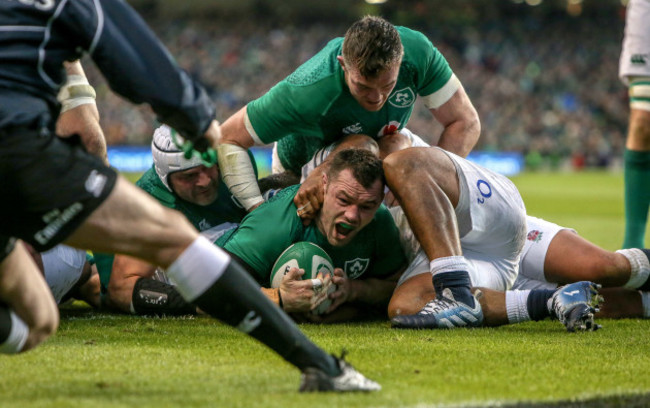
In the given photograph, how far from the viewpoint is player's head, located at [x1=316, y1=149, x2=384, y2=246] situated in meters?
4.55

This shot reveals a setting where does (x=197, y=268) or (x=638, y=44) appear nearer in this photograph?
(x=197, y=268)

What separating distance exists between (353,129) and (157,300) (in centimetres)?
166

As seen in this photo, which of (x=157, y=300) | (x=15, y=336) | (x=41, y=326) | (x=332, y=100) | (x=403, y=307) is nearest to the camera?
(x=15, y=336)

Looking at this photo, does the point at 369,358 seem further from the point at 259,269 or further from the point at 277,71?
the point at 277,71

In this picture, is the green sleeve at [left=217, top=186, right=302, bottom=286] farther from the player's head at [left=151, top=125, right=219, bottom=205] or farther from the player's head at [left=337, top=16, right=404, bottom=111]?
the player's head at [left=337, top=16, right=404, bottom=111]

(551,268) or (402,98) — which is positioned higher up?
(402,98)

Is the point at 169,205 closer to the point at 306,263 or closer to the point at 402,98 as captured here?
the point at 306,263

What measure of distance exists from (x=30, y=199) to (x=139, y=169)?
2395 centimetres

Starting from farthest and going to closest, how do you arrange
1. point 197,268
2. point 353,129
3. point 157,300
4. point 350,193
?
point 353,129 < point 157,300 < point 350,193 < point 197,268

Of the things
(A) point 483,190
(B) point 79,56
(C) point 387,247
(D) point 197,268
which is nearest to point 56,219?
(D) point 197,268

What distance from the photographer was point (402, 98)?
556 centimetres

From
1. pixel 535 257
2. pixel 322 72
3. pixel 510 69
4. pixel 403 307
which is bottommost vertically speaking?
pixel 510 69

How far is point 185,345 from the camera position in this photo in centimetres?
393

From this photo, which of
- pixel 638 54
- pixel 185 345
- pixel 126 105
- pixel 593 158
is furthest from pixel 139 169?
pixel 185 345
